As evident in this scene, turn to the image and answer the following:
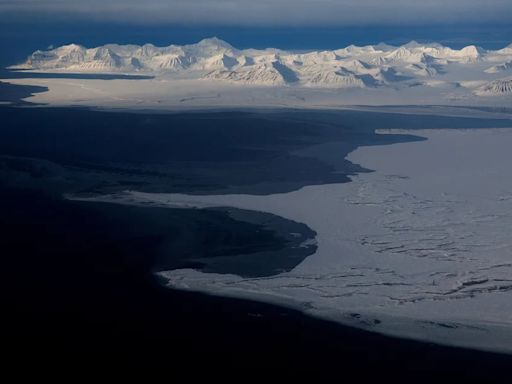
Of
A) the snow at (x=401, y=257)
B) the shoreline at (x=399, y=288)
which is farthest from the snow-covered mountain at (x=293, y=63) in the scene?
the shoreline at (x=399, y=288)

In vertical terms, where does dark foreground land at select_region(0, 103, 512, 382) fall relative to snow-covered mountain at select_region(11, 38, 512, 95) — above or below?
below

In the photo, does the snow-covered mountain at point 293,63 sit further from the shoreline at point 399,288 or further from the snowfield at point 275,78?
the shoreline at point 399,288

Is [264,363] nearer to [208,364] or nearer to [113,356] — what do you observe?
[208,364]

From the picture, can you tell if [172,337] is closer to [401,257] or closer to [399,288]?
[399,288]

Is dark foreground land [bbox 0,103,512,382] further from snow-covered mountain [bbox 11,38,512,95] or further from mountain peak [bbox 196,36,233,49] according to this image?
mountain peak [bbox 196,36,233,49]

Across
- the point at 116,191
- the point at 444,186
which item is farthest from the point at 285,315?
the point at 444,186

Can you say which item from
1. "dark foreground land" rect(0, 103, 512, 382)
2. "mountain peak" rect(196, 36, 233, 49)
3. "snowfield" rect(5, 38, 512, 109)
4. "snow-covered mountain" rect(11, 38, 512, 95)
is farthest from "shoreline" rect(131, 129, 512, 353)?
"mountain peak" rect(196, 36, 233, 49)
